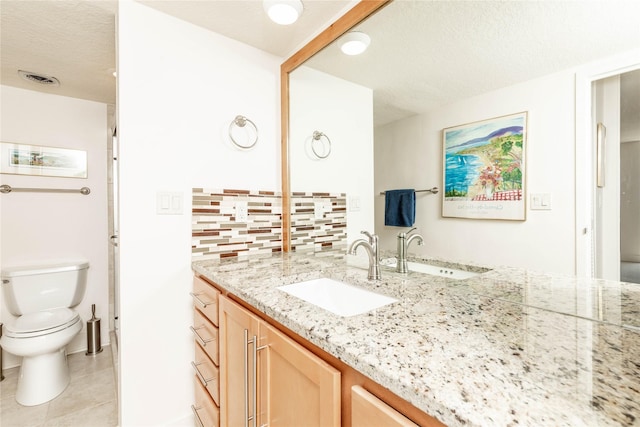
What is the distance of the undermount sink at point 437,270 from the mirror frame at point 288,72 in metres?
0.79

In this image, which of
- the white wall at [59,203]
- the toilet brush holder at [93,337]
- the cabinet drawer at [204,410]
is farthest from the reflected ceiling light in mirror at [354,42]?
the toilet brush holder at [93,337]

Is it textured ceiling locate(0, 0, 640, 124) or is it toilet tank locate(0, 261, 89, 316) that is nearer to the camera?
textured ceiling locate(0, 0, 640, 124)

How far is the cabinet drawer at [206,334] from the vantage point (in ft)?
3.90

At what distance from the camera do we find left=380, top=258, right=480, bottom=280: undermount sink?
0.97 meters

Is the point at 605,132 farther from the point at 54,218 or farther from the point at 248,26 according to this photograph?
the point at 54,218

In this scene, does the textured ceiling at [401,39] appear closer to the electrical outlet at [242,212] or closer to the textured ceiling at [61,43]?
the textured ceiling at [61,43]

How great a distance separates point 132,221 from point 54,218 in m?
1.43

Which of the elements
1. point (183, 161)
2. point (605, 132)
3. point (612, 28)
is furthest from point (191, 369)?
point (612, 28)

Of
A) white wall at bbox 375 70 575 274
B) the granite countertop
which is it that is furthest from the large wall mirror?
the granite countertop

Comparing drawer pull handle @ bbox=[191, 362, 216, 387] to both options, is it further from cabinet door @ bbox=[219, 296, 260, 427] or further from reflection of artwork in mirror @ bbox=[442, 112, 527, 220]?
reflection of artwork in mirror @ bbox=[442, 112, 527, 220]

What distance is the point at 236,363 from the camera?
1028mm

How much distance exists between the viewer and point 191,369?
1510mm

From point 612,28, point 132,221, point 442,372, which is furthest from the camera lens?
point 132,221

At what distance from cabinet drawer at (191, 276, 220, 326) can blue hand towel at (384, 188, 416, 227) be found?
776mm
